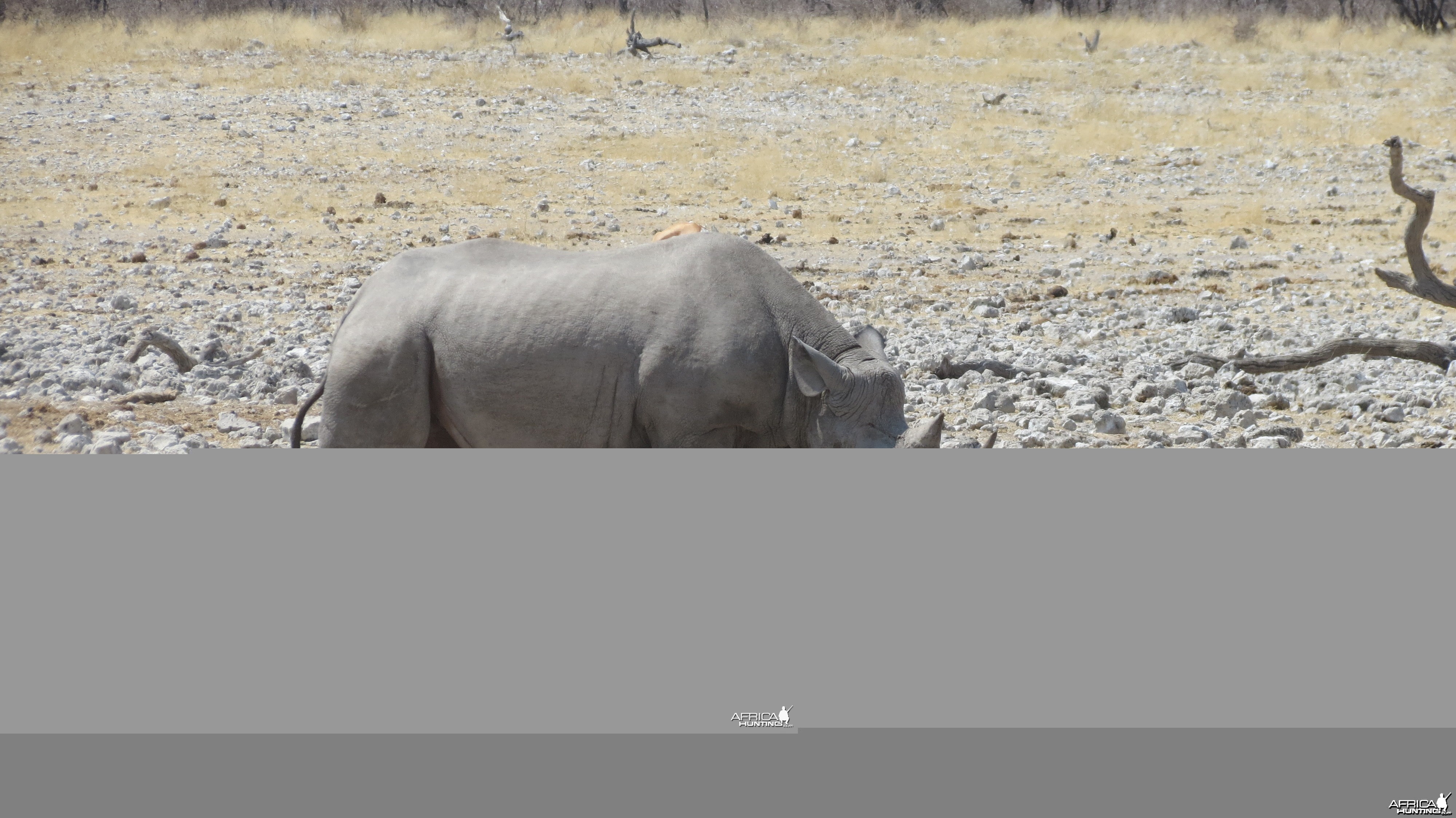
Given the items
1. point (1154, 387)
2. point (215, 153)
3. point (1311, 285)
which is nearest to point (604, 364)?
point (1154, 387)

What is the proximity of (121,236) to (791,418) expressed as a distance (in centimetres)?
1145

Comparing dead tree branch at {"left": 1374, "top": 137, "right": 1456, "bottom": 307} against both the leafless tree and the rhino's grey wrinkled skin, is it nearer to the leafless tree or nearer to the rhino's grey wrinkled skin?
the rhino's grey wrinkled skin

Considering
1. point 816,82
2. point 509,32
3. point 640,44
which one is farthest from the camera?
point 509,32

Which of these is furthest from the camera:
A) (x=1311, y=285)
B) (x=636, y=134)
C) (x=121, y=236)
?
(x=636, y=134)

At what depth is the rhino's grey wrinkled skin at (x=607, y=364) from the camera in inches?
223

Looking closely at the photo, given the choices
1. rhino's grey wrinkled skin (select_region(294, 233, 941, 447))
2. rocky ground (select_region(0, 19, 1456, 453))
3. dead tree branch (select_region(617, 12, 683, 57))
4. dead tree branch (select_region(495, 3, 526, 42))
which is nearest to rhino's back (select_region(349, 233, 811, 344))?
rhino's grey wrinkled skin (select_region(294, 233, 941, 447))

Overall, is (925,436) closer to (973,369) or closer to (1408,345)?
(973,369)

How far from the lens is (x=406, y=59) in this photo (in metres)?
26.6

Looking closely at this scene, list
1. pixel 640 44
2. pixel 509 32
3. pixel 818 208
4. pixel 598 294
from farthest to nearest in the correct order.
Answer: pixel 509 32 → pixel 640 44 → pixel 818 208 → pixel 598 294

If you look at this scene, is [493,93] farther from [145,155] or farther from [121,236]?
[121,236]

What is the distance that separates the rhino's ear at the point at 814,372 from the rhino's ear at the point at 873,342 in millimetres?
436

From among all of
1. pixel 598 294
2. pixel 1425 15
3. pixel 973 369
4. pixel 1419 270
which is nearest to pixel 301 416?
pixel 598 294

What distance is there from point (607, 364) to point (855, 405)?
0.97m

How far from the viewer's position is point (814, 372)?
5531mm
